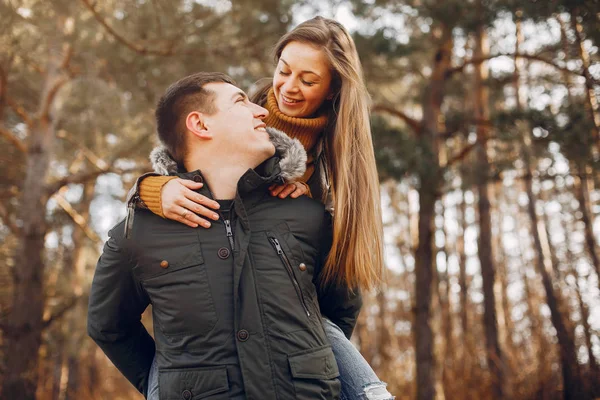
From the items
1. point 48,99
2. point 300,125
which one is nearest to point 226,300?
point 300,125

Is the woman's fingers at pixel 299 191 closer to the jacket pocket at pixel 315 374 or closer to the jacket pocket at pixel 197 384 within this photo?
the jacket pocket at pixel 315 374

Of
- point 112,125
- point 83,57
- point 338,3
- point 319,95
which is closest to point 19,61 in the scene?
point 83,57

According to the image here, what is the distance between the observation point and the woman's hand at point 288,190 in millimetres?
2225

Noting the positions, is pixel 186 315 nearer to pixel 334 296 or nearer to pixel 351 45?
pixel 334 296

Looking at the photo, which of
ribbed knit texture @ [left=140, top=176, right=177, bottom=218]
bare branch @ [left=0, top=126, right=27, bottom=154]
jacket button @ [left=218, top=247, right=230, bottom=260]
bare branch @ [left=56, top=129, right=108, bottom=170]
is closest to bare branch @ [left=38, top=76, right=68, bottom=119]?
bare branch @ [left=0, top=126, right=27, bottom=154]

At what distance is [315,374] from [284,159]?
83cm

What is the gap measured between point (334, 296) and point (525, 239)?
22.9 m

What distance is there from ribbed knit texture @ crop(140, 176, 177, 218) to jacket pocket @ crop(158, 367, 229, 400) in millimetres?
568

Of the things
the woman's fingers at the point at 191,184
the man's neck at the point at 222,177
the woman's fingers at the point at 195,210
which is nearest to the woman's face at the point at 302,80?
the man's neck at the point at 222,177

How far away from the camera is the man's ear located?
226 cm

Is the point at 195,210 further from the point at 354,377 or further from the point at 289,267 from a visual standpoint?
the point at 354,377

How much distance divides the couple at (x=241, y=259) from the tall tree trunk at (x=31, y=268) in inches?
238

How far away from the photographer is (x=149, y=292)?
202cm

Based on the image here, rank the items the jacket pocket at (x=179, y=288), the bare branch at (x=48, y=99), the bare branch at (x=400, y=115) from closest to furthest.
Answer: the jacket pocket at (x=179, y=288), the bare branch at (x=48, y=99), the bare branch at (x=400, y=115)
